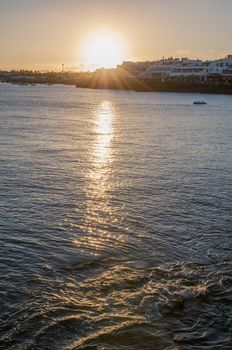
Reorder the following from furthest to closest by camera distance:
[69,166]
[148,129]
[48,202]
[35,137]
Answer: [148,129] < [35,137] < [69,166] < [48,202]

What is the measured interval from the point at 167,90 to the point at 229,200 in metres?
148

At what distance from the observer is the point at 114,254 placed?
13.1 metres

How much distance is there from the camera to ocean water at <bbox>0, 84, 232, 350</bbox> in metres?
9.23

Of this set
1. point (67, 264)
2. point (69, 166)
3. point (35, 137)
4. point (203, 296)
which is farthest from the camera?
point (35, 137)

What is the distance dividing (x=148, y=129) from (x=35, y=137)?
14763 millimetres

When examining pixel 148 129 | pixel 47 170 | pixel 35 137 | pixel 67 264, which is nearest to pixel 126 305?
pixel 67 264

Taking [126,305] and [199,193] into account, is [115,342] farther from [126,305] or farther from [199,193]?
[199,193]

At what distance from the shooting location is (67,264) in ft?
40.4

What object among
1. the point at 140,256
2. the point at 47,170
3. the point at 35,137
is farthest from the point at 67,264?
the point at 35,137

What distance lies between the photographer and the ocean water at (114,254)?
9.23 m

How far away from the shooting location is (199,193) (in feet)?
65.7

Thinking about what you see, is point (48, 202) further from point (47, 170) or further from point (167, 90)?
point (167, 90)

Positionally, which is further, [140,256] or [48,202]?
[48,202]

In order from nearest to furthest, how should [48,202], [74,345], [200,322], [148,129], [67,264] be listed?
[74,345], [200,322], [67,264], [48,202], [148,129]
